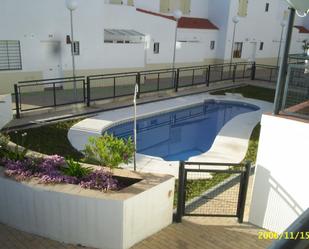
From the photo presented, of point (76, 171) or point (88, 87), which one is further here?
point (88, 87)

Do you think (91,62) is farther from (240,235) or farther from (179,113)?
(240,235)

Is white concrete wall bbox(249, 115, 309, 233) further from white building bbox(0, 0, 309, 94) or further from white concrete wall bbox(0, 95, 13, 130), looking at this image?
white building bbox(0, 0, 309, 94)

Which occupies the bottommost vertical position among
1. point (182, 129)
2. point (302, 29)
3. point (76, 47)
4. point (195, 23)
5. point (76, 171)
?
point (182, 129)

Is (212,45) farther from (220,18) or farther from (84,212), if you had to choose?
(84,212)

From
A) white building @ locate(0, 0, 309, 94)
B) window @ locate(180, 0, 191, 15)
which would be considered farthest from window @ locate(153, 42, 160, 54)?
window @ locate(180, 0, 191, 15)

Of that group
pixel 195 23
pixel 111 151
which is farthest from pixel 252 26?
pixel 111 151

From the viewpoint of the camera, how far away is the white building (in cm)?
1650

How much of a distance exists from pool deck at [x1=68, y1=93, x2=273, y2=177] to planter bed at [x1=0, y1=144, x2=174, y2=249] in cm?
351

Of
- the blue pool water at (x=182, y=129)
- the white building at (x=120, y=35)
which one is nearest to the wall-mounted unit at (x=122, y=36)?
the white building at (x=120, y=35)

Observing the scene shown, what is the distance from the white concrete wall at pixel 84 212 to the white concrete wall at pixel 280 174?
6.10ft

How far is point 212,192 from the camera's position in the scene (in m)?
8.11

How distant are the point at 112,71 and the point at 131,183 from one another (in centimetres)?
1477

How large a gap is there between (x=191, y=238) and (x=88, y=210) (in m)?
1.97

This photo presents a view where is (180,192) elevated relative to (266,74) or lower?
lower
